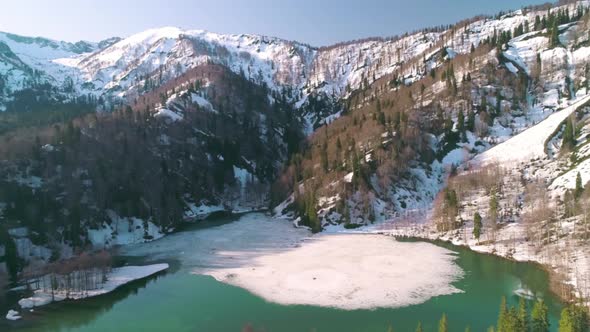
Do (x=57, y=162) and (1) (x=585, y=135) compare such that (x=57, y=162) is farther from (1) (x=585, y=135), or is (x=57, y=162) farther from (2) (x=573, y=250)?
(1) (x=585, y=135)

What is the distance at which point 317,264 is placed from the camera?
7081cm

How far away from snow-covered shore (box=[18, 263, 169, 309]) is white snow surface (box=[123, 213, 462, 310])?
681 cm

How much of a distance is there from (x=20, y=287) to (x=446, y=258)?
68106mm

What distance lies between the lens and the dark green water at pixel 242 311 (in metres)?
47.1

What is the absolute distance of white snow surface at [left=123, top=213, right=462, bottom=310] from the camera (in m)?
55.9

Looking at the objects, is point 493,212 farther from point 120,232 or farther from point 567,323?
point 120,232

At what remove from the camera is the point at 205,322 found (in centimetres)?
4916

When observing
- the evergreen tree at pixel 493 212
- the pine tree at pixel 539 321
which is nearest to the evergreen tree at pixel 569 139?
the evergreen tree at pixel 493 212

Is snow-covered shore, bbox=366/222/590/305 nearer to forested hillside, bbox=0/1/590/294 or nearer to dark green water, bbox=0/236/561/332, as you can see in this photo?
dark green water, bbox=0/236/561/332

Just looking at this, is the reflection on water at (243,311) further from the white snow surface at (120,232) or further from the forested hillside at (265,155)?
the white snow surface at (120,232)

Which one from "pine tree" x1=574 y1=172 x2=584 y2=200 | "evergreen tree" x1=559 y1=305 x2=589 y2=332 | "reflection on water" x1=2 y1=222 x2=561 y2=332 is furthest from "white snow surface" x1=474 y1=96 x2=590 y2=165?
"evergreen tree" x1=559 y1=305 x2=589 y2=332

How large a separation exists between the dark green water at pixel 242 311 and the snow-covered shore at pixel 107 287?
5.50ft

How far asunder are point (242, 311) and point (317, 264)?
847 inches

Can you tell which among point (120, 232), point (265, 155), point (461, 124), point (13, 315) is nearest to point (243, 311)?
point (13, 315)
